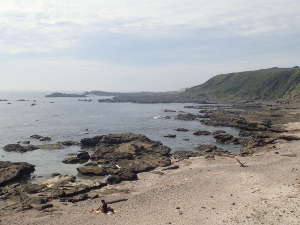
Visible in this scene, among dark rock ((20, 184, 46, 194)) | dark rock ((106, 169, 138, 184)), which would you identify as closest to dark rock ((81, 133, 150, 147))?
dark rock ((106, 169, 138, 184))

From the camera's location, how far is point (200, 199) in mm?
39156

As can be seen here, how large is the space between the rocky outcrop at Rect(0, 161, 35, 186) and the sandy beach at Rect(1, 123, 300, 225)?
1429 cm

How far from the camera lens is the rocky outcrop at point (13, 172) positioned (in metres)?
51.5

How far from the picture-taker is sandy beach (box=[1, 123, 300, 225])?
33.6 meters

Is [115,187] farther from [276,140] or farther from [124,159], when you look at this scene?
[276,140]

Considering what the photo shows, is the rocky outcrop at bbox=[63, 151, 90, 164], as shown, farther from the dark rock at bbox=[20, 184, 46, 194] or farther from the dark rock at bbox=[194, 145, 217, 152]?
the dark rock at bbox=[194, 145, 217, 152]

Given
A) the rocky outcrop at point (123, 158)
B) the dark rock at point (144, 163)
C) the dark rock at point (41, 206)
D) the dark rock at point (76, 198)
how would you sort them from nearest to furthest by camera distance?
the dark rock at point (41, 206) < the dark rock at point (76, 198) < the rocky outcrop at point (123, 158) < the dark rock at point (144, 163)

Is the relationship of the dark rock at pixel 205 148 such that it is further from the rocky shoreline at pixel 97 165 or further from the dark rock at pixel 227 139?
the dark rock at pixel 227 139

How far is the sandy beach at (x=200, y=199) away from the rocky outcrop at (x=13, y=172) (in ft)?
46.9

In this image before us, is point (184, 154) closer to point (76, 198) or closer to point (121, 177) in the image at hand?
point (121, 177)

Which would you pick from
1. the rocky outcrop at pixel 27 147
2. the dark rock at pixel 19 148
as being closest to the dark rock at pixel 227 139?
the rocky outcrop at pixel 27 147

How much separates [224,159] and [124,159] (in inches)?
659

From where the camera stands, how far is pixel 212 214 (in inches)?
1350

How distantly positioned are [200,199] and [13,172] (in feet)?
95.7
